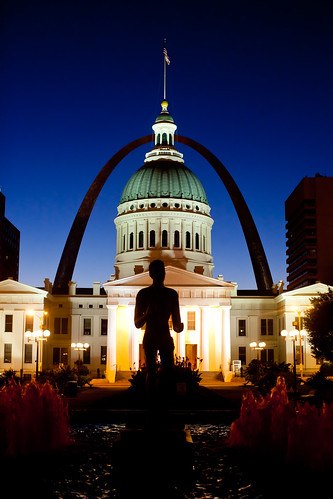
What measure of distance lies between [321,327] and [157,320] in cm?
5668

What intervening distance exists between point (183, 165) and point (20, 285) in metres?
36.8

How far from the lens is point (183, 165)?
109688mm

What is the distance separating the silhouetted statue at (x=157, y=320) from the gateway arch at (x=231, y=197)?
8212 cm

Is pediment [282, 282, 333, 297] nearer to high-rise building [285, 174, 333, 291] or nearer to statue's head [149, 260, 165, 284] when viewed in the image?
high-rise building [285, 174, 333, 291]

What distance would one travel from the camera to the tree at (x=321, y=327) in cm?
6975

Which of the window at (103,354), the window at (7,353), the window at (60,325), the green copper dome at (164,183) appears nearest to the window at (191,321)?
the window at (103,354)

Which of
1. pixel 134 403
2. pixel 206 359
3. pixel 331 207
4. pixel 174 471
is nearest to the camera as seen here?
pixel 174 471

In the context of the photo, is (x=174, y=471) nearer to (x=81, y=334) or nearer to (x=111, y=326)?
(x=111, y=326)

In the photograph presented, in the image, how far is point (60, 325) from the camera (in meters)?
93.3

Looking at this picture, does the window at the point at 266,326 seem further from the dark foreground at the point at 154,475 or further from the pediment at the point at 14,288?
the dark foreground at the point at 154,475

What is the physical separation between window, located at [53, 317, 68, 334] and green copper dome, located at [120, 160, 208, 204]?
76.2 feet

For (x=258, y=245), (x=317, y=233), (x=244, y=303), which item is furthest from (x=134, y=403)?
(x=317, y=233)

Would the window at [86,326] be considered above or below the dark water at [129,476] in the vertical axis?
above

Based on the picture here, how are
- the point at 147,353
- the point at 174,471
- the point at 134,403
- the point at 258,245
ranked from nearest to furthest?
the point at 174,471, the point at 147,353, the point at 134,403, the point at 258,245
